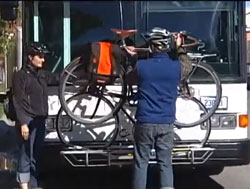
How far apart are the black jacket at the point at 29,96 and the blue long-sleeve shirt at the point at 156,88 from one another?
1208 mm

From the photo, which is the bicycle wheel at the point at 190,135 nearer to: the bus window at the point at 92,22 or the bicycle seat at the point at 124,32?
the bicycle seat at the point at 124,32

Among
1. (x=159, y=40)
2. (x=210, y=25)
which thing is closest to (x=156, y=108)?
(x=159, y=40)

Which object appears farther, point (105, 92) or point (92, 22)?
point (92, 22)

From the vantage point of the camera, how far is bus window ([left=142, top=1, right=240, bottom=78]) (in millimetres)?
7562

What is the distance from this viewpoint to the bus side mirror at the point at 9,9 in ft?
23.4

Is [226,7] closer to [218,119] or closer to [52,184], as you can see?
[218,119]

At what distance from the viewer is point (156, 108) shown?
6680 millimetres

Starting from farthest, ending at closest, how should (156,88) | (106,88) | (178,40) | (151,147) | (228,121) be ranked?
(228,121), (106,88), (178,40), (151,147), (156,88)

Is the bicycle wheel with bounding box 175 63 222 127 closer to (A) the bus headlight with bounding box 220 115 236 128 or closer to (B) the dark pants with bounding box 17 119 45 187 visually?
(A) the bus headlight with bounding box 220 115 236 128

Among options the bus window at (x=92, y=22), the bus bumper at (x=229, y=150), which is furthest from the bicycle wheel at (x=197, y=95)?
the bus window at (x=92, y=22)

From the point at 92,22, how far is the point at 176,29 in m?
0.98

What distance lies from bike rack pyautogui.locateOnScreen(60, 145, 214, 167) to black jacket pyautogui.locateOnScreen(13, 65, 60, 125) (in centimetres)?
57

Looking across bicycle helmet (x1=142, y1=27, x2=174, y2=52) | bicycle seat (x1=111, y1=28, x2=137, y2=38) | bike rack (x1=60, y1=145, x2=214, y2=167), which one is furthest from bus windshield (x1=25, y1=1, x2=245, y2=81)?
bike rack (x1=60, y1=145, x2=214, y2=167)

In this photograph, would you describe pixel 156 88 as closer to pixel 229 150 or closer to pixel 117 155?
pixel 117 155
